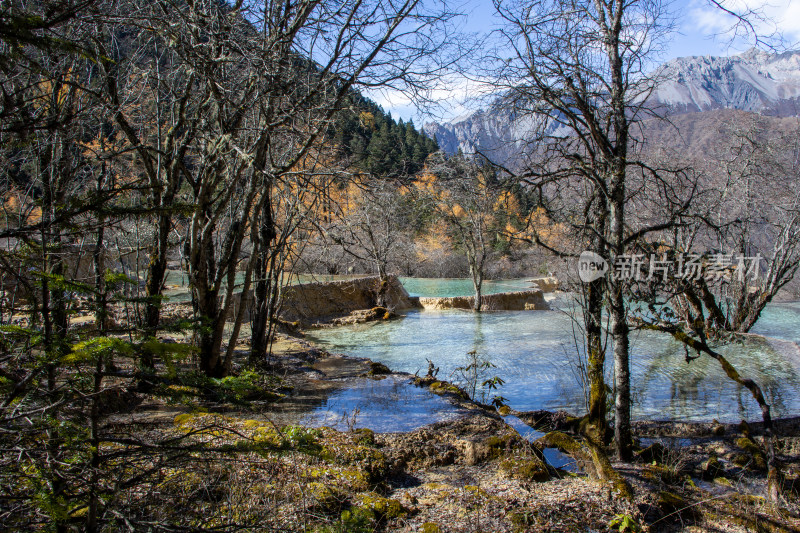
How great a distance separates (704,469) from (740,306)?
10.5 metres

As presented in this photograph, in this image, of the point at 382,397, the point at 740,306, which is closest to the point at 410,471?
the point at 382,397

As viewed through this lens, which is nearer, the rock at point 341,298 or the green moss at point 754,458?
the green moss at point 754,458

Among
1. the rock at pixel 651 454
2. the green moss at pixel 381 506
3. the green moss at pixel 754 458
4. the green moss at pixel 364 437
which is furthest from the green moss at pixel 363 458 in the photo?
the green moss at pixel 754 458

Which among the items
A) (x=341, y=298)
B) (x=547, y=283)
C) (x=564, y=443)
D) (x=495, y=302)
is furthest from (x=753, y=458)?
(x=547, y=283)

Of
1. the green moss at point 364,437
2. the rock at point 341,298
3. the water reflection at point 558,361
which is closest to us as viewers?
the green moss at point 364,437

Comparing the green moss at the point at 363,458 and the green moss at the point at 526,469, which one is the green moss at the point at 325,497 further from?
the green moss at the point at 526,469

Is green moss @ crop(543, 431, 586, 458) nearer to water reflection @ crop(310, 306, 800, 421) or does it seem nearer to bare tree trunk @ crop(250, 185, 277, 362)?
water reflection @ crop(310, 306, 800, 421)

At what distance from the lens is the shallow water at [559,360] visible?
7410 mm

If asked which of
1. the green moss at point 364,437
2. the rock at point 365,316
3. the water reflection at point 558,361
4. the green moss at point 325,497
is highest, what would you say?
the green moss at point 325,497

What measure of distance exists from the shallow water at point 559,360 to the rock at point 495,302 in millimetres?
1780

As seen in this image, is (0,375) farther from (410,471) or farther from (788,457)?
(788,457)

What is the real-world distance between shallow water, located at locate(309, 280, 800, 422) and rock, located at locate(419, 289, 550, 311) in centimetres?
178

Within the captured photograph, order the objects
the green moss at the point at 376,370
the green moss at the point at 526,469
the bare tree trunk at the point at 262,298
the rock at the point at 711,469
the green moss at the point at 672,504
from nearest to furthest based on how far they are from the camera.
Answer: the green moss at the point at 672,504, the green moss at the point at 526,469, the rock at the point at 711,469, the bare tree trunk at the point at 262,298, the green moss at the point at 376,370

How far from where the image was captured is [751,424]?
20.5 ft
